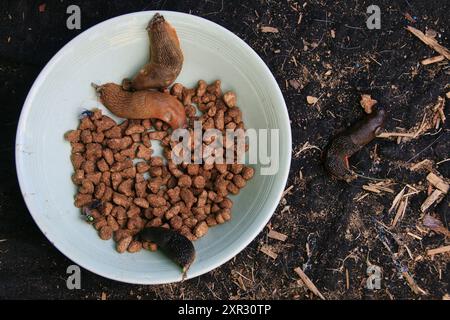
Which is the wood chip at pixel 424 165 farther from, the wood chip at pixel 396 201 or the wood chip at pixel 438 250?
the wood chip at pixel 438 250

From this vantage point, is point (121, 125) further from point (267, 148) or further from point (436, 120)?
point (436, 120)

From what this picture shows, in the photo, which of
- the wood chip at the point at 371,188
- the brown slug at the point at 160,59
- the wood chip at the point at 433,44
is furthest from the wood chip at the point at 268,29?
the wood chip at the point at 371,188

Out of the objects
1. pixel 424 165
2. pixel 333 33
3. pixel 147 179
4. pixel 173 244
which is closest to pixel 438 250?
pixel 424 165

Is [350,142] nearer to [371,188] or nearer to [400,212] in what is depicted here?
[371,188]

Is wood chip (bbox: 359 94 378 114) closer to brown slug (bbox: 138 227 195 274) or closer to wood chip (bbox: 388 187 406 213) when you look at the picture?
wood chip (bbox: 388 187 406 213)

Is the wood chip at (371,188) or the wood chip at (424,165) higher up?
the wood chip at (424,165)
